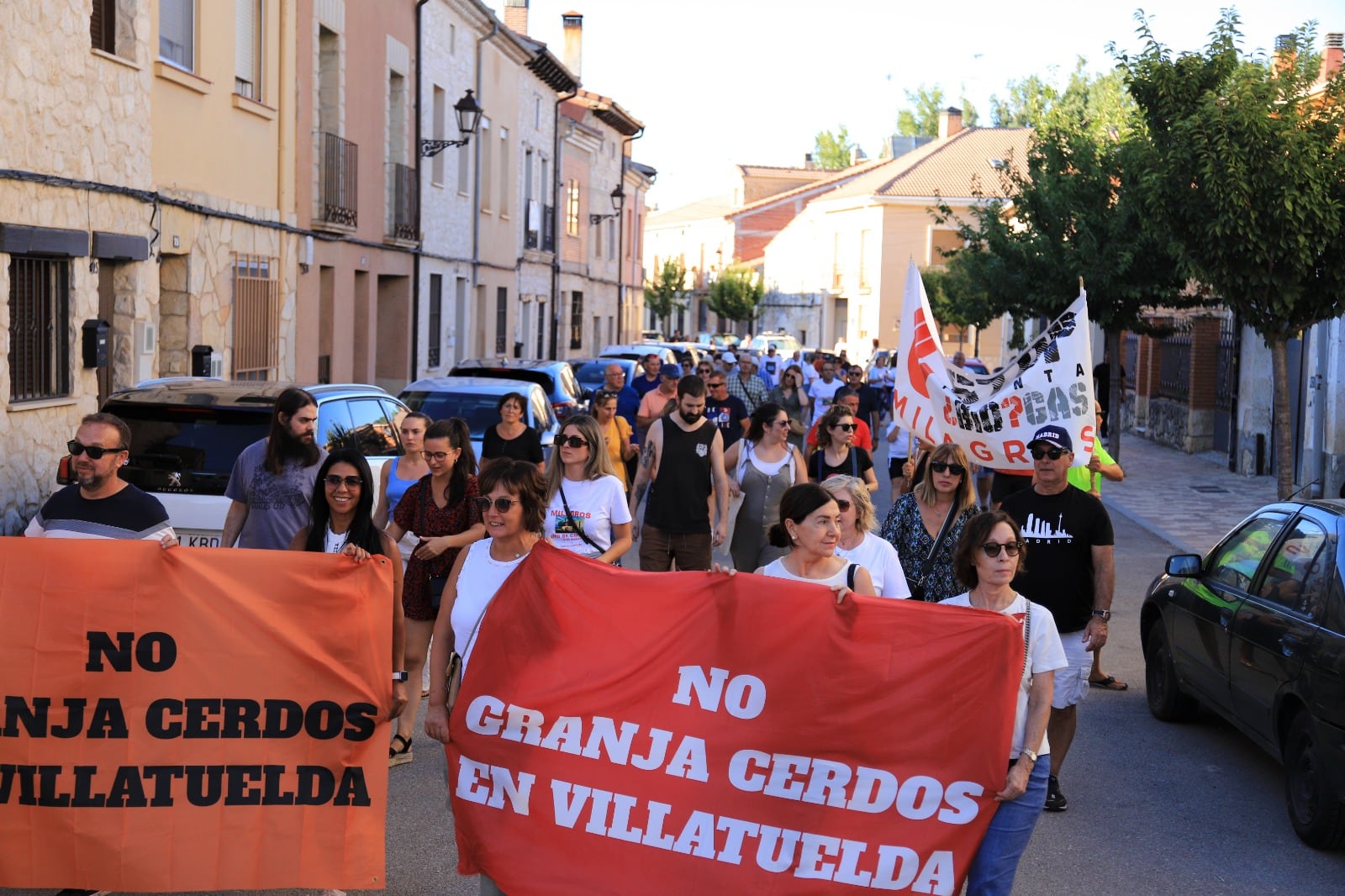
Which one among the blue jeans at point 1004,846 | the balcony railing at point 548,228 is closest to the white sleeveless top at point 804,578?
the blue jeans at point 1004,846

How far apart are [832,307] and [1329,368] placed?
56900mm

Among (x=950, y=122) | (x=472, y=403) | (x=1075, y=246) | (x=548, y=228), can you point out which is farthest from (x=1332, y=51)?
(x=950, y=122)

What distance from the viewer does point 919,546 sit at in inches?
280

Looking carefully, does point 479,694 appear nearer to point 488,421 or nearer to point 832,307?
point 488,421

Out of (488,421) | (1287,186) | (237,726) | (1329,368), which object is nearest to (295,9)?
(488,421)

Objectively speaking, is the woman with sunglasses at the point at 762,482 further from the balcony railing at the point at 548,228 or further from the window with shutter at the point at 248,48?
the balcony railing at the point at 548,228

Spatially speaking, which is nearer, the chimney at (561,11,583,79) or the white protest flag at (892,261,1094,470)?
the white protest flag at (892,261,1094,470)

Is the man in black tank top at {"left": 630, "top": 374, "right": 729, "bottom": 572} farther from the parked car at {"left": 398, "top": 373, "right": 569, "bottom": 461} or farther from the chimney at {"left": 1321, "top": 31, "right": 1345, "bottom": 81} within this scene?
the chimney at {"left": 1321, "top": 31, "right": 1345, "bottom": 81}

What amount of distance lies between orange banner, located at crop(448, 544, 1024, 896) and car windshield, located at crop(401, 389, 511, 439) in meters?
8.83

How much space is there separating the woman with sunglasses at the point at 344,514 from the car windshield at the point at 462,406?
293 inches

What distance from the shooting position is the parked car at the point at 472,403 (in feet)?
45.6

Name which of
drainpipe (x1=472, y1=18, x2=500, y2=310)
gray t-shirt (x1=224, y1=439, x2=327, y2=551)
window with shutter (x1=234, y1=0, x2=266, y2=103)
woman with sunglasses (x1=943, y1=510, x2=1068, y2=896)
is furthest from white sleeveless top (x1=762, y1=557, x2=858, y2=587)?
drainpipe (x1=472, y1=18, x2=500, y2=310)

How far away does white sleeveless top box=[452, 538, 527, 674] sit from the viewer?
5.33m

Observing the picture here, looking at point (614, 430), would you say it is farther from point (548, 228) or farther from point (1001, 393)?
point (548, 228)
